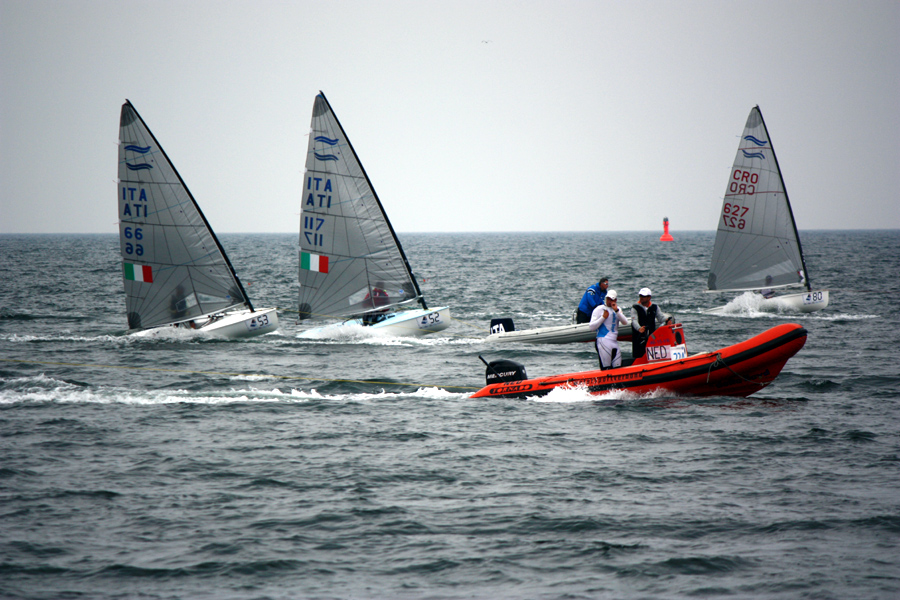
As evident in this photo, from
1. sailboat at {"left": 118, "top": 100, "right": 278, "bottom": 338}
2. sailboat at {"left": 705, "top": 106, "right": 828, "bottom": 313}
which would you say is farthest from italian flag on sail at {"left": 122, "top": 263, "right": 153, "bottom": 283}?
sailboat at {"left": 705, "top": 106, "right": 828, "bottom": 313}

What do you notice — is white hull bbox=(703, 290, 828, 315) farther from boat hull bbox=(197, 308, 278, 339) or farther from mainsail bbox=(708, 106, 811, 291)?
boat hull bbox=(197, 308, 278, 339)

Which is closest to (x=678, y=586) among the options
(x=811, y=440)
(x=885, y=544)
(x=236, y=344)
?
(x=885, y=544)

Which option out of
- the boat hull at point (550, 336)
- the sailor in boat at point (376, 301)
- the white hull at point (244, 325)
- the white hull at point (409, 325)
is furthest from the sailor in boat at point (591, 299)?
the white hull at point (244, 325)

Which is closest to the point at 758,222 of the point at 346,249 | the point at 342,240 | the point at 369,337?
the point at 369,337

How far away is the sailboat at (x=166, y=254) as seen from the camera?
23109 millimetres

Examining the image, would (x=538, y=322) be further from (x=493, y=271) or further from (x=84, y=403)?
(x=493, y=271)

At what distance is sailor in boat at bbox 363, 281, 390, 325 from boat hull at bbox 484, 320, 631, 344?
3.62 meters

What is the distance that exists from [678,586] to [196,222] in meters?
19.8

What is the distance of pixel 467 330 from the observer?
27.5 meters

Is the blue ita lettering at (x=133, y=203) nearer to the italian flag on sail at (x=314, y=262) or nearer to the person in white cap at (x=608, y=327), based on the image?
the italian flag on sail at (x=314, y=262)

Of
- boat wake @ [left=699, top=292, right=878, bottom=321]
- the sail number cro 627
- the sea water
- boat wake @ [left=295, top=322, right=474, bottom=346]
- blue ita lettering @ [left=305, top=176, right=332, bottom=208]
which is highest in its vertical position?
blue ita lettering @ [left=305, top=176, right=332, bottom=208]

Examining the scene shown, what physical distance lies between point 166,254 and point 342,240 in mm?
5352

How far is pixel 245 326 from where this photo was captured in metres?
24.3

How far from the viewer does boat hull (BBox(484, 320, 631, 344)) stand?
23.0 meters
